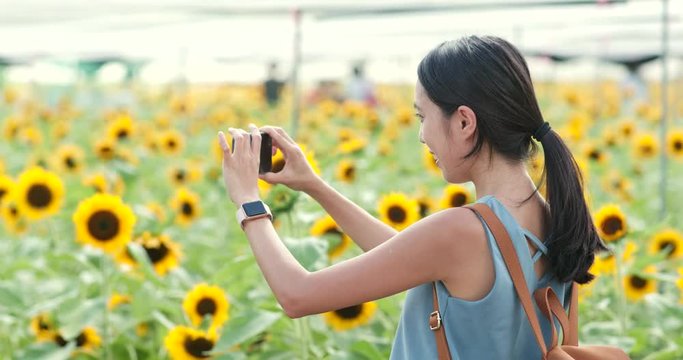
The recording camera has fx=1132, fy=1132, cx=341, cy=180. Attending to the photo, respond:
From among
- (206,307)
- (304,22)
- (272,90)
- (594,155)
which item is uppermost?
(304,22)

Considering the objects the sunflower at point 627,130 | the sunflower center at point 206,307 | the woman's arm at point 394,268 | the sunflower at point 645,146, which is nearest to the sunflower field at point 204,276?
the sunflower center at point 206,307

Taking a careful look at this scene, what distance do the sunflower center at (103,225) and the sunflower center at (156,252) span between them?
14 cm

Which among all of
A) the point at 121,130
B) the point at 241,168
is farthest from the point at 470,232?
the point at 121,130

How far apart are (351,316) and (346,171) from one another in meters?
1.09

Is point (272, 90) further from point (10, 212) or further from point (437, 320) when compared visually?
point (437, 320)

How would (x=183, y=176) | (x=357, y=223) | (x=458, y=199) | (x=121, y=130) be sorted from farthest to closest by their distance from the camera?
(x=183, y=176) → (x=121, y=130) → (x=458, y=199) → (x=357, y=223)

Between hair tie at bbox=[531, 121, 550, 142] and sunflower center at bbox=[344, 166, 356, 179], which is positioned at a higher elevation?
hair tie at bbox=[531, 121, 550, 142]

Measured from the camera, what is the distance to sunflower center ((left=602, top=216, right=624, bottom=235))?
2.15 m

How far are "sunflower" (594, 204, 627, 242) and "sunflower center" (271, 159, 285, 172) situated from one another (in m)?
0.78

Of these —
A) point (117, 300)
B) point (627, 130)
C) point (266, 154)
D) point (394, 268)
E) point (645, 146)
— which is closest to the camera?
point (394, 268)

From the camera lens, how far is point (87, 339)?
2.25 metres

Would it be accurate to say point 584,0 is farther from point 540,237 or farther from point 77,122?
point 77,122

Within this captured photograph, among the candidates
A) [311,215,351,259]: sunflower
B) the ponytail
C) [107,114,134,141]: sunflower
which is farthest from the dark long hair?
[107,114,134,141]: sunflower

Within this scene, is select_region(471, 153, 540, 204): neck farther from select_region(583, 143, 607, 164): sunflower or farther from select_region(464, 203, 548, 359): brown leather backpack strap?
select_region(583, 143, 607, 164): sunflower
